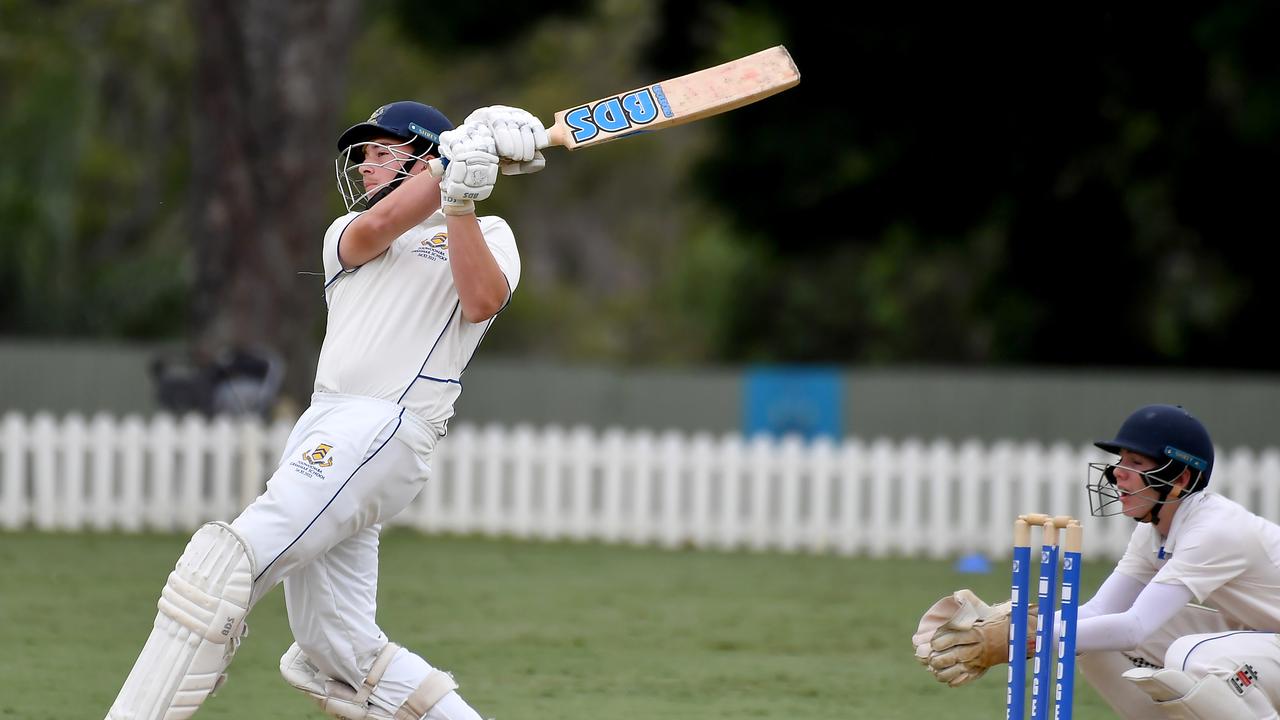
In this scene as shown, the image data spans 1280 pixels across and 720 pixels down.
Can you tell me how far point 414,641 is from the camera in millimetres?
7766

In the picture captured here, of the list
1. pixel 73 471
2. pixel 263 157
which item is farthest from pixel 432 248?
pixel 263 157

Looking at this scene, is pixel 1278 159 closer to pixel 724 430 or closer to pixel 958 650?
pixel 724 430

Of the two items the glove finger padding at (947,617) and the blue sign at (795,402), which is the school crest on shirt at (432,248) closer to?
the glove finger padding at (947,617)

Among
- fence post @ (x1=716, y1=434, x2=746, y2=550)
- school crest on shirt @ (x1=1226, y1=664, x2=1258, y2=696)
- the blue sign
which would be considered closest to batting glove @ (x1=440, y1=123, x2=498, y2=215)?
school crest on shirt @ (x1=1226, y1=664, x2=1258, y2=696)

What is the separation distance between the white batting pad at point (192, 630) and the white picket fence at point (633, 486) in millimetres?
8789

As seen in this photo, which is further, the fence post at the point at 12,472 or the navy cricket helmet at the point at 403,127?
the fence post at the point at 12,472

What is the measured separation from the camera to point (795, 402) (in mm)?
16094

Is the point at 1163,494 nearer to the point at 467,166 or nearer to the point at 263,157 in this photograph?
the point at 467,166

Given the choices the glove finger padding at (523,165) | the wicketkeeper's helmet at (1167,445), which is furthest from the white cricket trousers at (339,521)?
the wicketkeeper's helmet at (1167,445)

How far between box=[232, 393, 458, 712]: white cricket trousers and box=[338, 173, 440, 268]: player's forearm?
17.0 inches

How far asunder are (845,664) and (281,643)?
2.52 meters

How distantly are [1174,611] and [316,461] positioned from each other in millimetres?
2425

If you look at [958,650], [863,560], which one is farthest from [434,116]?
[863,560]

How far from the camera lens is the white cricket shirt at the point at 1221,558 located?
15.8 feet
